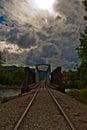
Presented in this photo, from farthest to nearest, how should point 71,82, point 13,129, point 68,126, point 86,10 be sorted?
point 71,82, point 86,10, point 68,126, point 13,129

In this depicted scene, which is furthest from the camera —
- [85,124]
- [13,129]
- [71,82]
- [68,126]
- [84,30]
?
[71,82]

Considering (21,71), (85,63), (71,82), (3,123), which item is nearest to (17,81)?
(21,71)

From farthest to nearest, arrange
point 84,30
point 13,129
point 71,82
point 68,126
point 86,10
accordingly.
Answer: point 71,82 < point 84,30 < point 86,10 < point 68,126 < point 13,129

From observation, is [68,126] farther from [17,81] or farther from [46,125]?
[17,81]

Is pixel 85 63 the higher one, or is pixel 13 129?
pixel 85 63

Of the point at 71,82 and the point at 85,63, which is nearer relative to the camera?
the point at 85,63

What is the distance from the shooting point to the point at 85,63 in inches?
2237

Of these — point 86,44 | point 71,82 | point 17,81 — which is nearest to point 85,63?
point 86,44

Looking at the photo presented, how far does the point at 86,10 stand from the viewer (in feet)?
165

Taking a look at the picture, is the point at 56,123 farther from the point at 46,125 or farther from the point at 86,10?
the point at 86,10

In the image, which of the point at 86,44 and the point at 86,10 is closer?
the point at 86,10

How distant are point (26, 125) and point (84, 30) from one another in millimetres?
43644

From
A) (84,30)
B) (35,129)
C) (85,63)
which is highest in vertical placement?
(84,30)

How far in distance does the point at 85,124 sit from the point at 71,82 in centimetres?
11197
